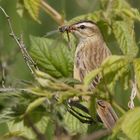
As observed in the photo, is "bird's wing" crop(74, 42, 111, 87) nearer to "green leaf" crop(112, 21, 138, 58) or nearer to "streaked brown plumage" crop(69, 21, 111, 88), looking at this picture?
"streaked brown plumage" crop(69, 21, 111, 88)

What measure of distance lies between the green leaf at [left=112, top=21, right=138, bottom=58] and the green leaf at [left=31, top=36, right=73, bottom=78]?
0.27 m

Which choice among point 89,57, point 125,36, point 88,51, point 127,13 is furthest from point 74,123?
point 88,51

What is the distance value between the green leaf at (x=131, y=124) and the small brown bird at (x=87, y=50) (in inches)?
77.5

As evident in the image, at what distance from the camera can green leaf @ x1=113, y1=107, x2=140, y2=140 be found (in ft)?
6.42

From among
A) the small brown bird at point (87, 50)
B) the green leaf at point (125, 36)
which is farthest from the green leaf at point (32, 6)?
the small brown bird at point (87, 50)

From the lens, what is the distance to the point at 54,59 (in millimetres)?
2838

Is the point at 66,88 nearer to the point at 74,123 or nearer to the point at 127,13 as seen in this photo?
the point at 74,123

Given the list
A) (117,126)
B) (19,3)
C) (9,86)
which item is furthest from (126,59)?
(19,3)

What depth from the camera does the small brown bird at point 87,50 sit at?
427cm

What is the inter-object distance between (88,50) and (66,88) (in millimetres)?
2980

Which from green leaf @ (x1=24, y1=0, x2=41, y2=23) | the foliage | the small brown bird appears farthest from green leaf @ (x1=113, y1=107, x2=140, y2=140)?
the small brown bird

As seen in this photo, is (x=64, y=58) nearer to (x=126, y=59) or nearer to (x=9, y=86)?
(x=9, y=86)

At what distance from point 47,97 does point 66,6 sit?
3.40 meters

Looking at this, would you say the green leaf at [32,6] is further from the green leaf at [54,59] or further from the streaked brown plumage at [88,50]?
the streaked brown plumage at [88,50]
